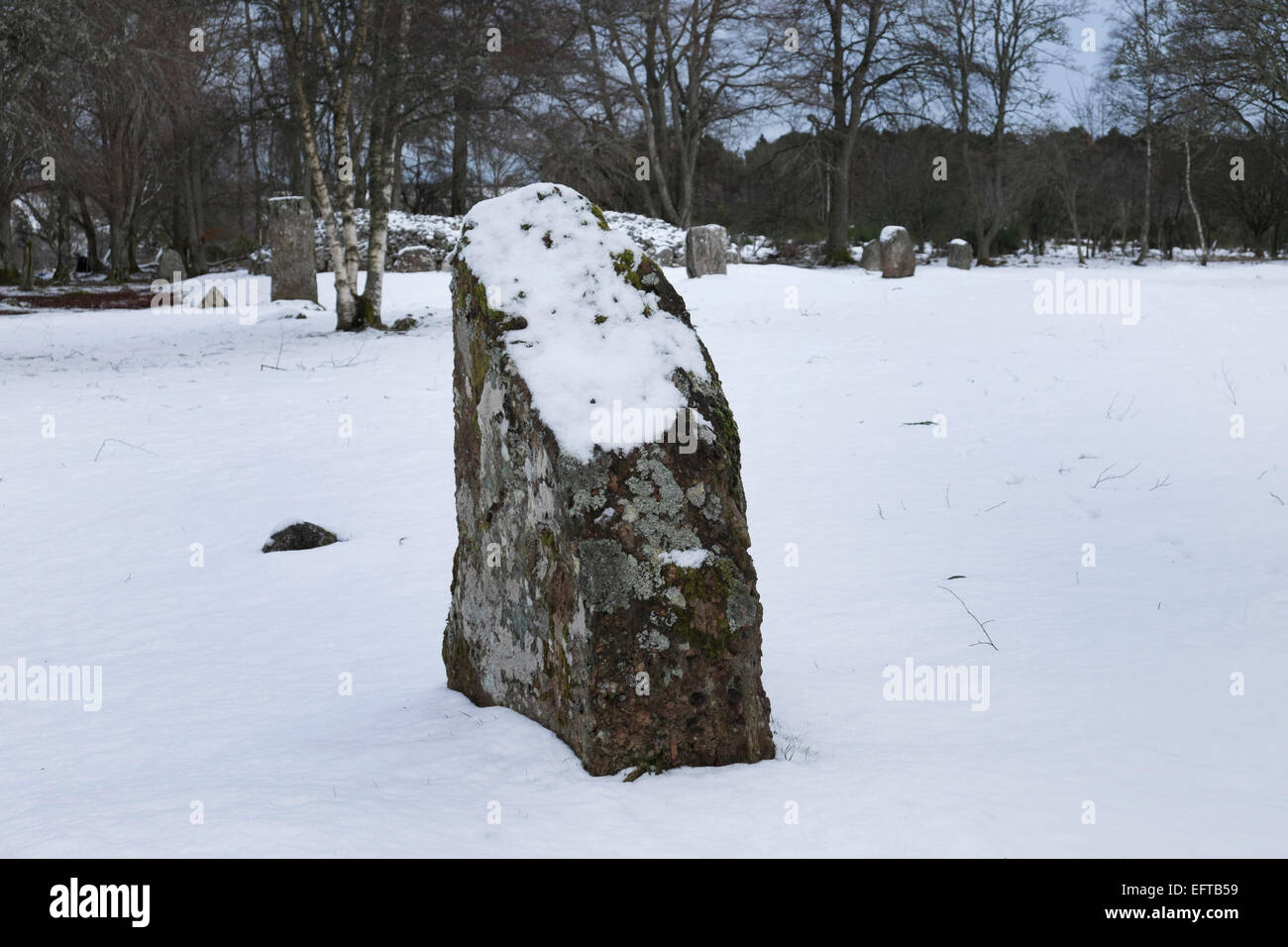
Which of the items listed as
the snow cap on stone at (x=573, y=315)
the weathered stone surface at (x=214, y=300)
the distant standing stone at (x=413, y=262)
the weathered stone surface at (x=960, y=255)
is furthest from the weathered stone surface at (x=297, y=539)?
the weathered stone surface at (x=960, y=255)

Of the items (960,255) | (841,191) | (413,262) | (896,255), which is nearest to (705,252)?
(896,255)

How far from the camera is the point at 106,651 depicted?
5.23 metres

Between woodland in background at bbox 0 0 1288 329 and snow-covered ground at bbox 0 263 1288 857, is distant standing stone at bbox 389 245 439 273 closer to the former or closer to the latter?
woodland in background at bbox 0 0 1288 329

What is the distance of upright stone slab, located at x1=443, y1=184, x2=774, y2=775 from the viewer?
10.6 feet

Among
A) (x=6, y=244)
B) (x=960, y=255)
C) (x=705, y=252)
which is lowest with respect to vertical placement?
(x=705, y=252)

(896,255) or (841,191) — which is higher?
(841,191)

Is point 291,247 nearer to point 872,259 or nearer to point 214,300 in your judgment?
point 214,300

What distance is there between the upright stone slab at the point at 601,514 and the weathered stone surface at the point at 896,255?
19156 millimetres

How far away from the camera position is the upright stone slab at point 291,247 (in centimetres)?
1991

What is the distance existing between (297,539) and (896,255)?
17725 millimetres

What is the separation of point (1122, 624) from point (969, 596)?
0.72 m

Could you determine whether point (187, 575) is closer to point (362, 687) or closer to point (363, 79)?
point (362, 687)

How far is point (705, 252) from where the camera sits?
2089 cm

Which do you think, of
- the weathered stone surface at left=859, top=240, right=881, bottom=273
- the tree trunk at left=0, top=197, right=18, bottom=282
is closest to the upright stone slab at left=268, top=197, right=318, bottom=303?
the weathered stone surface at left=859, top=240, right=881, bottom=273
